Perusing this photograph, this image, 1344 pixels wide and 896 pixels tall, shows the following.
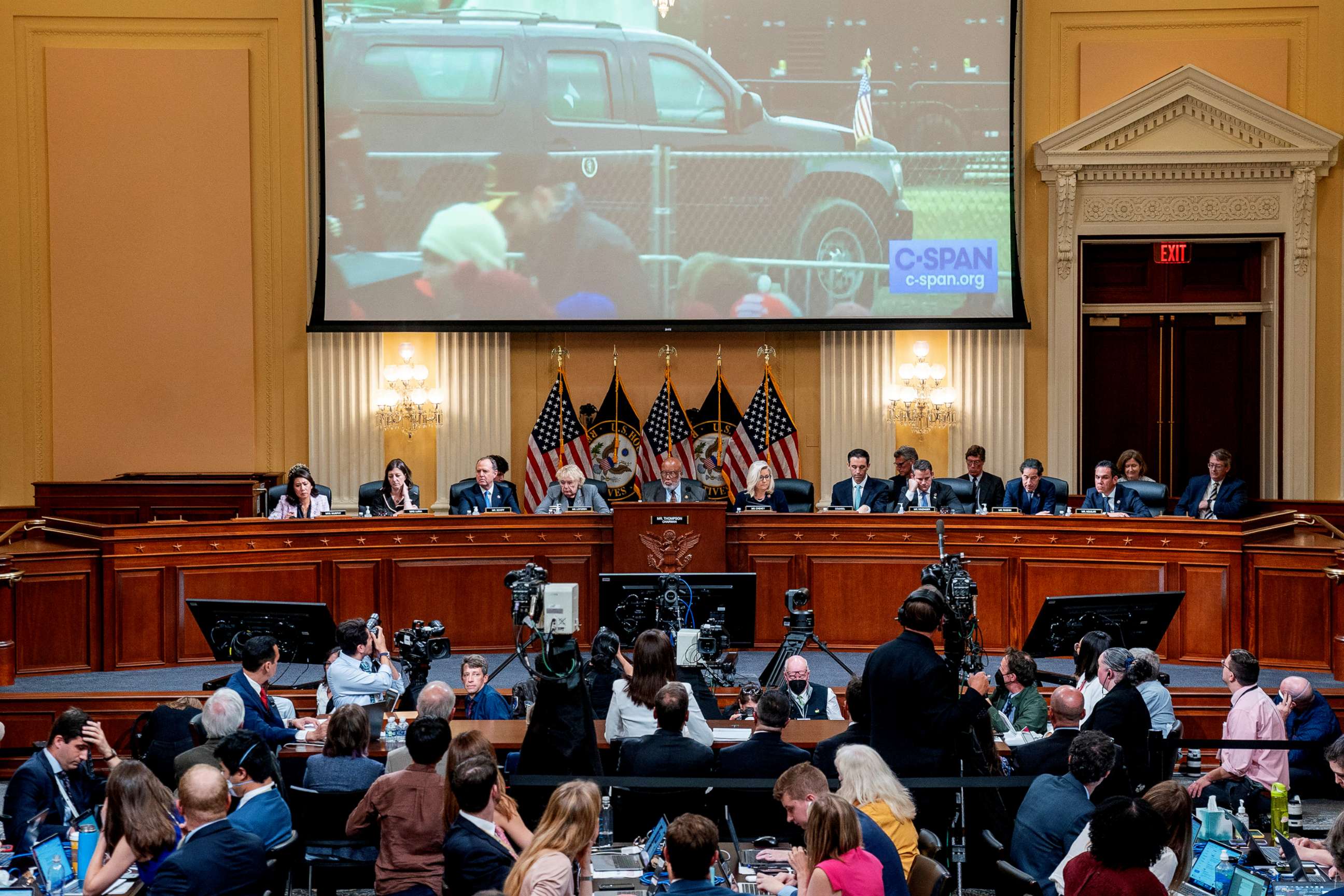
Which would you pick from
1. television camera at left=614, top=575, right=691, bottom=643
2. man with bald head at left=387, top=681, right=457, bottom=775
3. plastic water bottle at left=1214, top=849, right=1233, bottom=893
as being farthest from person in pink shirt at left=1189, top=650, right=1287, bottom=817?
man with bald head at left=387, top=681, right=457, bottom=775

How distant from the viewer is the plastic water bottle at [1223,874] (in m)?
5.13

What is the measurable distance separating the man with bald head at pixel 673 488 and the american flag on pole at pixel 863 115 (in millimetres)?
4425

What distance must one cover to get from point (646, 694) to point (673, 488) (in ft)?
15.7

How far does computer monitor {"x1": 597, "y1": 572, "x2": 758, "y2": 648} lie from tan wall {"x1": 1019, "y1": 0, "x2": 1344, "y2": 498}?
6.33 m

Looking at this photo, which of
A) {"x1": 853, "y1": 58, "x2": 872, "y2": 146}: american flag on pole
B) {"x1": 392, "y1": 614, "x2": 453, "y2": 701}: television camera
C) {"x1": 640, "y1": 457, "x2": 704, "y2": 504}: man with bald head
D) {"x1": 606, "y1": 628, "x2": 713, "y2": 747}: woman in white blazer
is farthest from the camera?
{"x1": 853, "y1": 58, "x2": 872, "y2": 146}: american flag on pole

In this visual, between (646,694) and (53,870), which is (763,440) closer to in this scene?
(646,694)

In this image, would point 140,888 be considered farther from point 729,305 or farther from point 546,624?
point 729,305

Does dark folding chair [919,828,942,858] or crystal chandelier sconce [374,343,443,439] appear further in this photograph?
Answer: crystal chandelier sconce [374,343,443,439]

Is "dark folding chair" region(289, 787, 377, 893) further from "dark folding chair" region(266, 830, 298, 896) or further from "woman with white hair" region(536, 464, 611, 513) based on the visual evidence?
"woman with white hair" region(536, 464, 611, 513)

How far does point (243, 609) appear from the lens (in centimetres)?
834

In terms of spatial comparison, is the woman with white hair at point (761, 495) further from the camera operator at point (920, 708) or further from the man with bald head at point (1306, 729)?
the camera operator at point (920, 708)

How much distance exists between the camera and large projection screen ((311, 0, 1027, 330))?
44.9ft

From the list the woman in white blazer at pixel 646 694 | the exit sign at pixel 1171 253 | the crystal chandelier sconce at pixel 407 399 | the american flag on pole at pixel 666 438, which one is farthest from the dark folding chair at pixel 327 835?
the exit sign at pixel 1171 253

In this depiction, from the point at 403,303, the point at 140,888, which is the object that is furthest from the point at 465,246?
the point at 140,888
